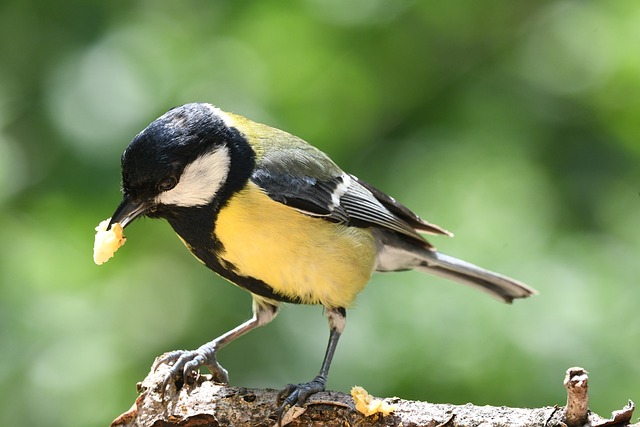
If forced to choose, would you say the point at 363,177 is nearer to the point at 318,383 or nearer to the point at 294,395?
the point at 318,383

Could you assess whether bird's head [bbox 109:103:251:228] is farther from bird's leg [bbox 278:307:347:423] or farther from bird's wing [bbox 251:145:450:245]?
bird's leg [bbox 278:307:347:423]

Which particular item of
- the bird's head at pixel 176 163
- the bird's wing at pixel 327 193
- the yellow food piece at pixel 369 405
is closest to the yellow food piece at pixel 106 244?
the bird's head at pixel 176 163

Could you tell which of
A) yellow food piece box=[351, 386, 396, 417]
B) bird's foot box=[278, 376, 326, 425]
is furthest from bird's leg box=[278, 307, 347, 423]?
yellow food piece box=[351, 386, 396, 417]

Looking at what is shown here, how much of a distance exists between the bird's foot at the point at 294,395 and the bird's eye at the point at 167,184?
0.74 metres

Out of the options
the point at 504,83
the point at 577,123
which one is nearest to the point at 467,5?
the point at 504,83

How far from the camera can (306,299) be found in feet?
9.66

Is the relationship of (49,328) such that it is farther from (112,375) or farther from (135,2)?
(135,2)

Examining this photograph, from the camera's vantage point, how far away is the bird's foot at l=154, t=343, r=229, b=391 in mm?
2580

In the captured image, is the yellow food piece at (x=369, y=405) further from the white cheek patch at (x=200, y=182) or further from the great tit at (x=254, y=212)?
the white cheek patch at (x=200, y=182)

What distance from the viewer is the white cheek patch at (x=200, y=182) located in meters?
2.67

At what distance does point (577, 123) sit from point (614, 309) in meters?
1.19

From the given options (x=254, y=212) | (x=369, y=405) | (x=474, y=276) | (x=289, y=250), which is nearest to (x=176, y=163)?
(x=254, y=212)

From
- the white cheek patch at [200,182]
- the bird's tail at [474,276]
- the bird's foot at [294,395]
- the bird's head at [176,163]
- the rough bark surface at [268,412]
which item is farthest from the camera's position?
the bird's tail at [474,276]

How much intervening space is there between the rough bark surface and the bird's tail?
1072 mm
